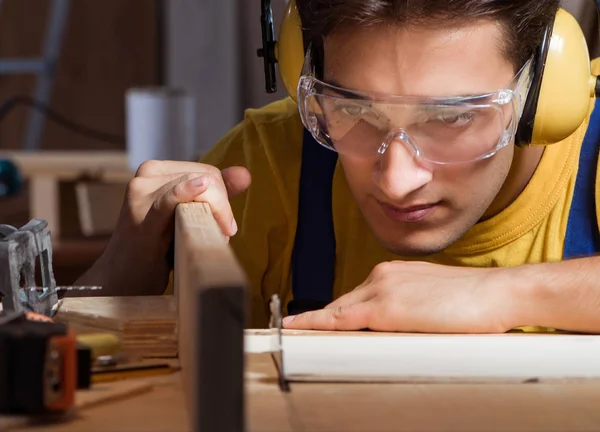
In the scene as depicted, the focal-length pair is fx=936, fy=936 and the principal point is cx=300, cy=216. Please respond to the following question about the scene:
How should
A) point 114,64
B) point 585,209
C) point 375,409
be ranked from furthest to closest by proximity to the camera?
1. point 114,64
2. point 585,209
3. point 375,409

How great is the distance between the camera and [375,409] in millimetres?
781

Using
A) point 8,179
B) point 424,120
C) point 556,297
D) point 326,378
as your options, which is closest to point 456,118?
point 424,120

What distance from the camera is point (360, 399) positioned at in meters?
0.81

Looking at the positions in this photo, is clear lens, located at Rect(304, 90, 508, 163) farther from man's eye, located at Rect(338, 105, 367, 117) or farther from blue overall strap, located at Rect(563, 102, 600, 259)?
blue overall strap, located at Rect(563, 102, 600, 259)

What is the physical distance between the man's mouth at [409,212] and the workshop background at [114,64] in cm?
217

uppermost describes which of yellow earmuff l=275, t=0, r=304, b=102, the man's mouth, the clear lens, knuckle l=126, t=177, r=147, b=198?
yellow earmuff l=275, t=0, r=304, b=102

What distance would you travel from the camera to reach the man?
1.11 meters

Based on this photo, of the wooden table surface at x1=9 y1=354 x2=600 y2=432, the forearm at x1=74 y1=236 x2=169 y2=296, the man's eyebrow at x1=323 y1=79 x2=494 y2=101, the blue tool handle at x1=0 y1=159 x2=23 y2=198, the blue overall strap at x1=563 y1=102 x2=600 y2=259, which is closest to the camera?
the wooden table surface at x1=9 y1=354 x2=600 y2=432

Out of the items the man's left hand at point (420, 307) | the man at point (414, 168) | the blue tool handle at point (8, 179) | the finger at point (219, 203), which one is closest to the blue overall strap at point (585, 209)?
the man at point (414, 168)

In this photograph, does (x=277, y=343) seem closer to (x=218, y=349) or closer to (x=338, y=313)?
(x=338, y=313)

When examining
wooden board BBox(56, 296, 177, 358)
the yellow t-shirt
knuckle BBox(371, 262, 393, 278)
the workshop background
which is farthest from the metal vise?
the workshop background

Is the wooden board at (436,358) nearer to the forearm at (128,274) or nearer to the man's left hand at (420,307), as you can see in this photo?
the man's left hand at (420,307)

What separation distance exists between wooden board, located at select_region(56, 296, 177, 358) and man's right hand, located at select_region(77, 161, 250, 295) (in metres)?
0.17

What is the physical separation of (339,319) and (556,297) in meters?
0.28
